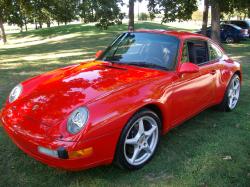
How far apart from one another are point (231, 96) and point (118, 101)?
3.26 m

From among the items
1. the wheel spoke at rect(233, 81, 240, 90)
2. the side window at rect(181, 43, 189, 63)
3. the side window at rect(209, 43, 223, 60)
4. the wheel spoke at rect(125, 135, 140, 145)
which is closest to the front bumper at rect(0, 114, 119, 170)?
the wheel spoke at rect(125, 135, 140, 145)

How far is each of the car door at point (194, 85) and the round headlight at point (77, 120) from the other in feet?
4.51

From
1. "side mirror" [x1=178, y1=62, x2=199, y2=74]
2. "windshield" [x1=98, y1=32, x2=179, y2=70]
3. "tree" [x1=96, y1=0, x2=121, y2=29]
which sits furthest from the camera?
"tree" [x1=96, y1=0, x2=121, y2=29]

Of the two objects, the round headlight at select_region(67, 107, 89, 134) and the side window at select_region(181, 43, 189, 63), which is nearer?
the round headlight at select_region(67, 107, 89, 134)

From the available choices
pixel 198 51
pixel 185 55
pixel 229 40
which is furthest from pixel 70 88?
pixel 229 40

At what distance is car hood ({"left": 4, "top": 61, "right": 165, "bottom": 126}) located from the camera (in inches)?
138

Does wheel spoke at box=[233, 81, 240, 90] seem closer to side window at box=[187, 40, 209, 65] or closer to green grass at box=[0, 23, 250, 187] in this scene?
green grass at box=[0, 23, 250, 187]

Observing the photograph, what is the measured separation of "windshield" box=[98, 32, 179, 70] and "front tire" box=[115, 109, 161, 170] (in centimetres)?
86

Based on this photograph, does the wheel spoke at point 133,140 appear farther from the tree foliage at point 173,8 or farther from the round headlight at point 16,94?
the tree foliage at point 173,8

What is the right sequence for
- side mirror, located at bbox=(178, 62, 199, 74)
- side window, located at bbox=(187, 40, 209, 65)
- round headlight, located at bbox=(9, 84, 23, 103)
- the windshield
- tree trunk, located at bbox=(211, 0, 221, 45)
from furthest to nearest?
tree trunk, located at bbox=(211, 0, 221, 45) < side window, located at bbox=(187, 40, 209, 65) < the windshield < side mirror, located at bbox=(178, 62, 199, 74) < round headlight, located at bbox=(9, 84, 23, 103)

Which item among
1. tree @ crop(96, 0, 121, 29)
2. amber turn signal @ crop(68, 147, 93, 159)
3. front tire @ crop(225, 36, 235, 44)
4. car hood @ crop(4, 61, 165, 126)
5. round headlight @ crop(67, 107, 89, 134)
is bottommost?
front tire @ crop(225, 36, 235, 44)

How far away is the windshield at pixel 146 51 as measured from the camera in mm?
→ 4532

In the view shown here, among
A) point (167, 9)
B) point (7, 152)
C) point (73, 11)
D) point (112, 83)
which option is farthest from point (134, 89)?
point (73, 11)

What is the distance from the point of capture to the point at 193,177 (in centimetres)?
373
